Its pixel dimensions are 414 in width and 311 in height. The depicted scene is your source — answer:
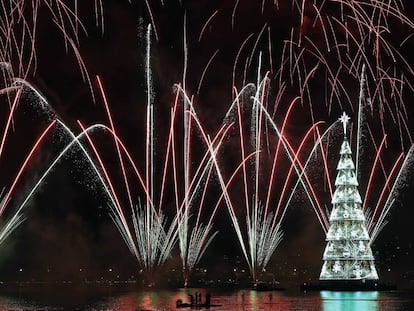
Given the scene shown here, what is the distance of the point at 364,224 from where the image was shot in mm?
81250

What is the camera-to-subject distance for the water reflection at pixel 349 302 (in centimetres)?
6431

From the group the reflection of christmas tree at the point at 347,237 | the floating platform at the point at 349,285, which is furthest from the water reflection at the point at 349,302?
the reflection of christmas tree at the point at 347,237

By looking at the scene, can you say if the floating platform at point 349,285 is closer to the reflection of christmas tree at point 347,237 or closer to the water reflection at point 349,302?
the reflection of christmas tree at point 347,237

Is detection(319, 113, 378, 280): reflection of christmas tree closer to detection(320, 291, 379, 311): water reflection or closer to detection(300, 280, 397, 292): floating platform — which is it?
detection(300, 280, 397, 292): floating platform

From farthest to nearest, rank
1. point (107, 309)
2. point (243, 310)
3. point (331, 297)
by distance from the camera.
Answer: point (331, 297) → point (107, 309) → point (243, 310)

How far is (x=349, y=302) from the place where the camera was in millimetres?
71750

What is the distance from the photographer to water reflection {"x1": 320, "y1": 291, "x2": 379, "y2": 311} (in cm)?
6431

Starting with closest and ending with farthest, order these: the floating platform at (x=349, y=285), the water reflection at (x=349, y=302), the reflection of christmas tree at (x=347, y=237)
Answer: the water reflection at (x=349, y=302), the floating platform at (x=349, y=285), the reflection of christmas tree at (x=347, y=237)

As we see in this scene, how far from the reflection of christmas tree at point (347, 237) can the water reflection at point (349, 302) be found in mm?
2107

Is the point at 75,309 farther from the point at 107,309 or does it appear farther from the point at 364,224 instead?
the point at 364,224

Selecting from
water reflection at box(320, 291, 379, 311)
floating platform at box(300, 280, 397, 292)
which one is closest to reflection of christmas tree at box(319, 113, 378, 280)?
floating platform at box(300, 280, 397, 292)

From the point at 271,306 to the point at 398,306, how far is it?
10.1 meters

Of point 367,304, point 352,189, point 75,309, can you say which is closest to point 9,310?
point 75,309

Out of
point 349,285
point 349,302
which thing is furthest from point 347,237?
point 349,302
